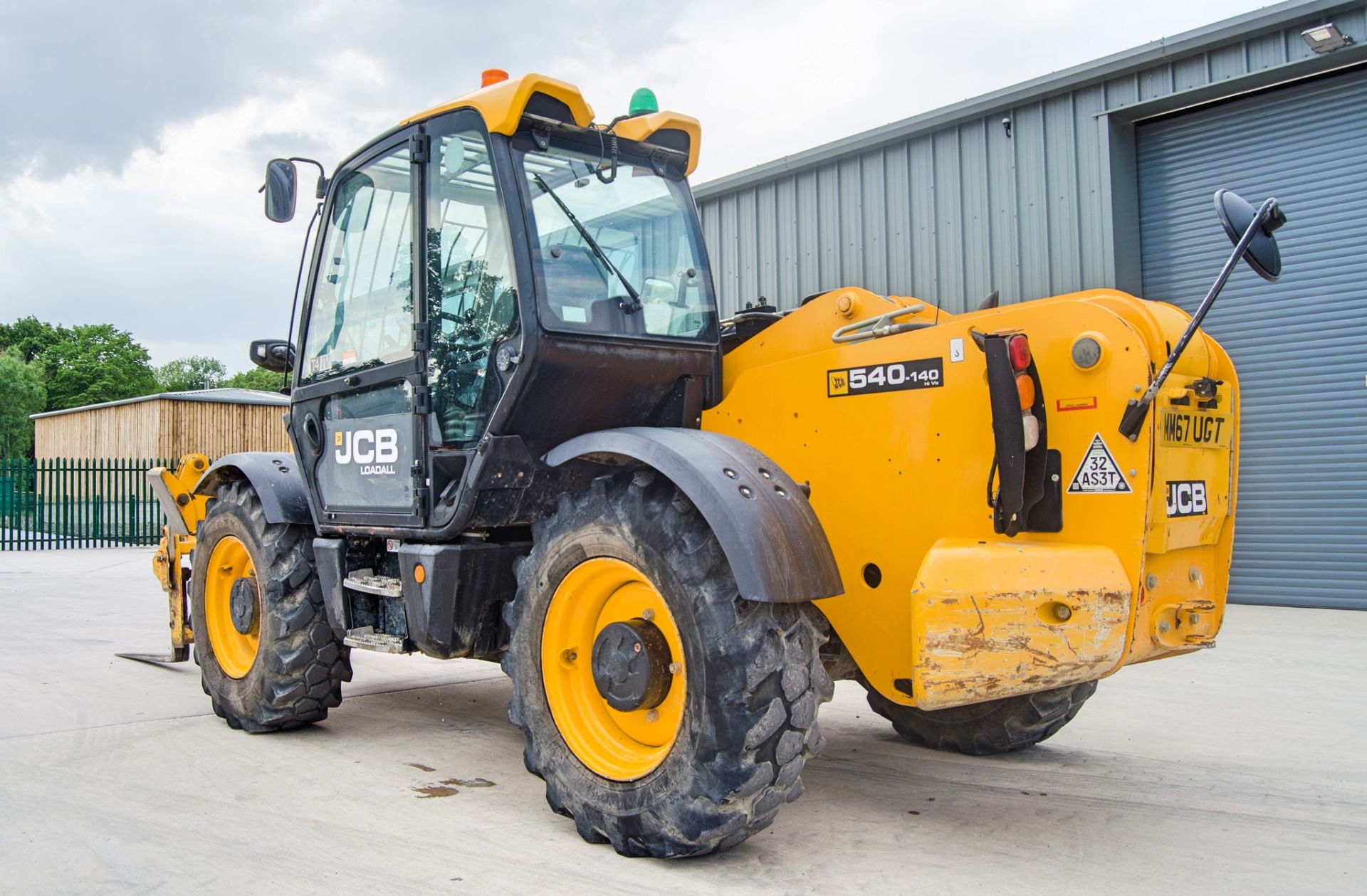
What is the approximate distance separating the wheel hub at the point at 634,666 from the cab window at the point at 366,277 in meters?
1.68

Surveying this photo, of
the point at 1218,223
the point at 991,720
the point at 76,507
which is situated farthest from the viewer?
the point at 76,507

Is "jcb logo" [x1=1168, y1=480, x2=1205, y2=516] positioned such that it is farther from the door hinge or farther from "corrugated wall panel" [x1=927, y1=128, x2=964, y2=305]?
"corrugated wall panel" [x1=927, y1=128, x2=964, y2=305]

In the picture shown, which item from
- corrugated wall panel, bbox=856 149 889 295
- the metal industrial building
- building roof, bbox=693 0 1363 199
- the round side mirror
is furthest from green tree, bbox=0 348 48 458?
the round side mirror

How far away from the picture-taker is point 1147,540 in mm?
3404

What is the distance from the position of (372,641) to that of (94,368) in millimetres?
58455

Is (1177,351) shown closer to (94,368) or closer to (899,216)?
(899,216)

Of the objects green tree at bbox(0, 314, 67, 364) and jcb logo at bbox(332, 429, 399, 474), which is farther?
green tree at bbox(0, 314, 67, 364)

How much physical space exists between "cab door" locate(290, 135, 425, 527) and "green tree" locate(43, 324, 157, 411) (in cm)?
5538

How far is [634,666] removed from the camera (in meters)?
3.47

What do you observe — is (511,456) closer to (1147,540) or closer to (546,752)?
(546,752)

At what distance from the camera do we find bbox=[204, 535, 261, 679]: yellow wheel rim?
561 centimetres

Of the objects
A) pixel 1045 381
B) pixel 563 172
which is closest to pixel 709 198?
pixel 563 172

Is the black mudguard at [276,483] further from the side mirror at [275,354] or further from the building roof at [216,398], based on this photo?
the building roof at [216,398]

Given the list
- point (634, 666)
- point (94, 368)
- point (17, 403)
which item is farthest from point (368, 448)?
point (94, 368)
